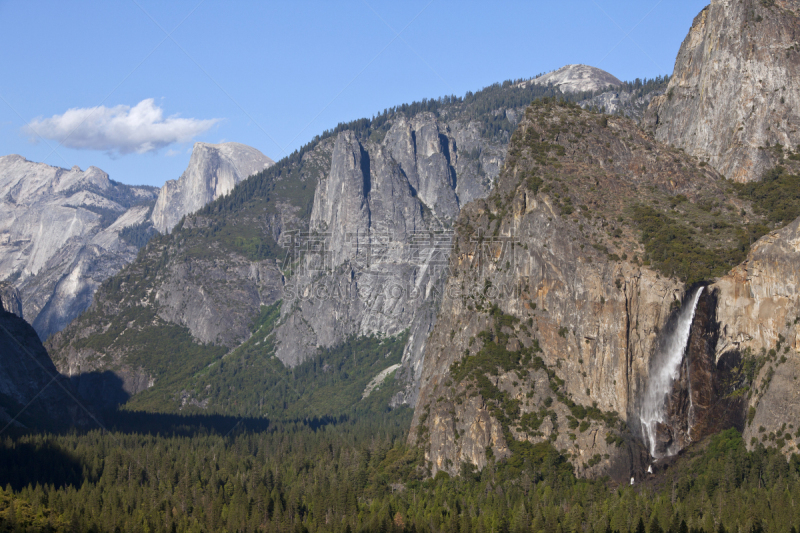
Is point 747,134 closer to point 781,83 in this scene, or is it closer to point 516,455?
point 781,83

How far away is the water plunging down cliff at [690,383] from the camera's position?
150 meters

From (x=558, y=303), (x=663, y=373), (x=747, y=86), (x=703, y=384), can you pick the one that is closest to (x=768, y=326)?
(x=703, y=384)

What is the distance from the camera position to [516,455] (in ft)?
522

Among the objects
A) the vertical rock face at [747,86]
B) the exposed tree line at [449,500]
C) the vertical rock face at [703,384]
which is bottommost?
the exposed tree line at [449,500]

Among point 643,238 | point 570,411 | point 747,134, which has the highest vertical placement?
point 747,134

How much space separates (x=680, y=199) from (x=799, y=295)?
38.7 metres

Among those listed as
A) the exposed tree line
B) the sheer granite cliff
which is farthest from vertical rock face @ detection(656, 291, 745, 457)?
the sheer granite cliff

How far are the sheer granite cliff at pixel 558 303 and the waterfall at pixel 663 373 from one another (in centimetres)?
155

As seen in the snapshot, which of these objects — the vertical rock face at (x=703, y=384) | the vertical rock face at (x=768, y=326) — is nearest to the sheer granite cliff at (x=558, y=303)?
the vertical rock face at (x=703, y=384)

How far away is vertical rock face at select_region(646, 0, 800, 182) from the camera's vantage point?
177 m

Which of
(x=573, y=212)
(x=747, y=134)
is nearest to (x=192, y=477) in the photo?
(x=573, y=212)

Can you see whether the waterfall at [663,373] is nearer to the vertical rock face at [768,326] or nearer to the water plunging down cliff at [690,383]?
the water plunging down cliff at [690,383]

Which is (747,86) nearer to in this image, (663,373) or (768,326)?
(768,326)

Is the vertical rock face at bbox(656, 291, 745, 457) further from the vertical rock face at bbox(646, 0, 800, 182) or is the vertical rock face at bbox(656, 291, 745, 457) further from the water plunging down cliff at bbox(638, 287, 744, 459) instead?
the vertical rock face at bbox(646, 0, 800, 182)
